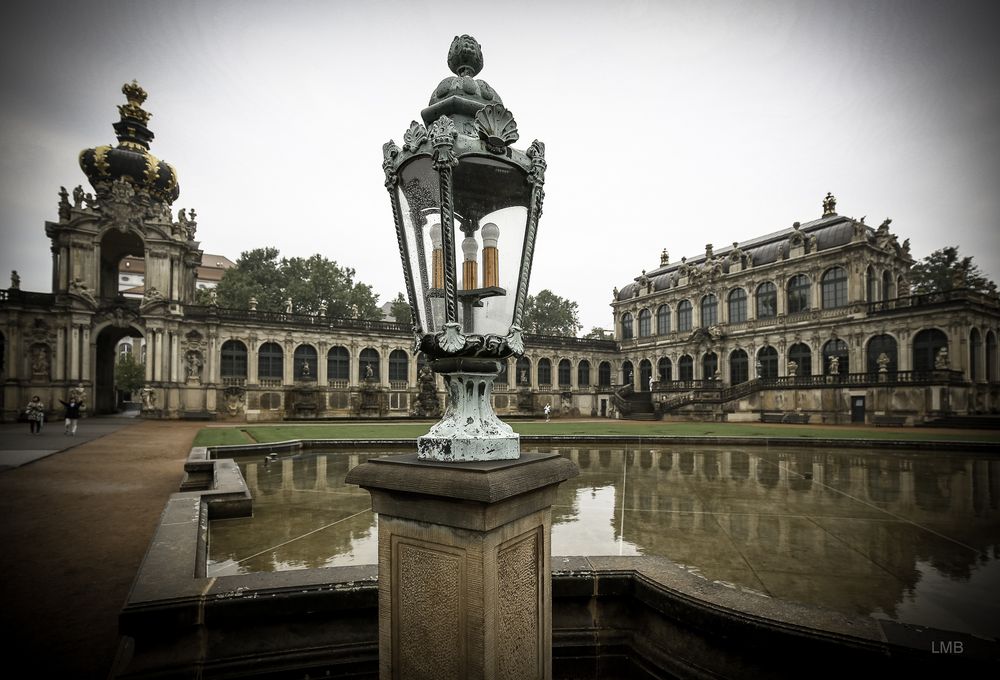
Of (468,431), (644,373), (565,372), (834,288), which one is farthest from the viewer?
(644,373)

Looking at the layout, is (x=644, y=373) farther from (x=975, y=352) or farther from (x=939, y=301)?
(x=975, y=352)

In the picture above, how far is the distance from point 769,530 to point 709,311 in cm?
4301

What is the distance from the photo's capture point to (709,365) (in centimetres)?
4512

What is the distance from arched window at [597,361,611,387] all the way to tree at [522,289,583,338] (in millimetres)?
10917

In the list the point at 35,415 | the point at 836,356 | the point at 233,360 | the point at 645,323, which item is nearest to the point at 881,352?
the point at 836,356

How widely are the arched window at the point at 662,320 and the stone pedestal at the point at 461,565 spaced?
163ft

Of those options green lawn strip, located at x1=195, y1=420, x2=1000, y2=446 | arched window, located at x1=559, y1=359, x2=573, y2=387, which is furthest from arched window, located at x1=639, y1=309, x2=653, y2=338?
green lawn strip, located at x1=195, y1=420, x2=1000, y2=446

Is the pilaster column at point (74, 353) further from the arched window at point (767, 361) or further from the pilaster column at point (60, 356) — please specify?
the arched window at point (767, 361)

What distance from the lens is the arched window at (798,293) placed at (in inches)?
1500

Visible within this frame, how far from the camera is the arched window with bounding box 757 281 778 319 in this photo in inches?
1588

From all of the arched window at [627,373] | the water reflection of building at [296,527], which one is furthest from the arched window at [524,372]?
the water reflection of building at [296,527]

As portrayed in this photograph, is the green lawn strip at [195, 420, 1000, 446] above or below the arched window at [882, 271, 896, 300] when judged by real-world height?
below

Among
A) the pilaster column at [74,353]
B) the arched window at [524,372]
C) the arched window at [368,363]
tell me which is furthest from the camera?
the arched window at [524,372]

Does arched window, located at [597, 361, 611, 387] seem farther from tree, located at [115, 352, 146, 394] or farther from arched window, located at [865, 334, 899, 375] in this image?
tree, located at [115, 352, 146, 394]
